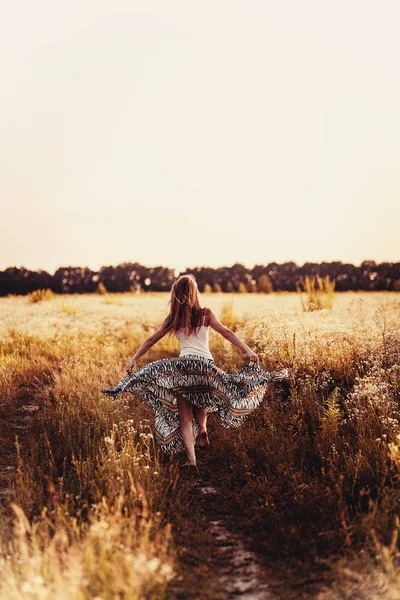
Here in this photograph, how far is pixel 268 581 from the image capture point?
4301 millimetres

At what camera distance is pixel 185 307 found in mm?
6508

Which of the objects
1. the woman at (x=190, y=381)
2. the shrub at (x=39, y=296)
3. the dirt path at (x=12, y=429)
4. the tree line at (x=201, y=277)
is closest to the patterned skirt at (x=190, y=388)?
the woman at (x=190, y=381)

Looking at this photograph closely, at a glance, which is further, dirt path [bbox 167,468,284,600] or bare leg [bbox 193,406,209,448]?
bare leg [bbox 193,406,209,448]

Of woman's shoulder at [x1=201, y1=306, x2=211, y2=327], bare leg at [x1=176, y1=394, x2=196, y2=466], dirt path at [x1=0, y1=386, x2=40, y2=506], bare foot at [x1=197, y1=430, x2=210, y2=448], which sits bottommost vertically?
dirt path at [x1=0, y1=386, x2=40, y2=506]

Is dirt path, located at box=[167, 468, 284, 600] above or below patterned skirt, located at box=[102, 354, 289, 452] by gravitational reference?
below

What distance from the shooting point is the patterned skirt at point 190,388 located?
6.46 meters

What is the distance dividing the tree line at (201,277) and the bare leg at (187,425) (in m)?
35.4

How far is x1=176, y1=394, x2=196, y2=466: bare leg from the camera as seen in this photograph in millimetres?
6370

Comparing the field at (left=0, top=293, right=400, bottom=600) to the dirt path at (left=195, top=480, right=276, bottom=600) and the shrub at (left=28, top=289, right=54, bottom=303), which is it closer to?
the dirt path at (left=195, top=480, right=276, bottom=600)

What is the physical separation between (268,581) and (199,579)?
50cm

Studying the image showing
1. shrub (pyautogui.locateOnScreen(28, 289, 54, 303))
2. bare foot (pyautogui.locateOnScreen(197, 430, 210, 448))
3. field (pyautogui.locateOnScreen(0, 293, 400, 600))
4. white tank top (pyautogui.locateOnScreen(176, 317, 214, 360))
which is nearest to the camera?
field (pyautogui.locateOnScreen(0, 293, 400, 600))

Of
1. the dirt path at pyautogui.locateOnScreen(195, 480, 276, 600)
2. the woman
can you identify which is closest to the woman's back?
the woman

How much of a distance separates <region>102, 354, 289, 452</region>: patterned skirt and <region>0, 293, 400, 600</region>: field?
0.32 m

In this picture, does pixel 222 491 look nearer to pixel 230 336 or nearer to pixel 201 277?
pixel 230 336
